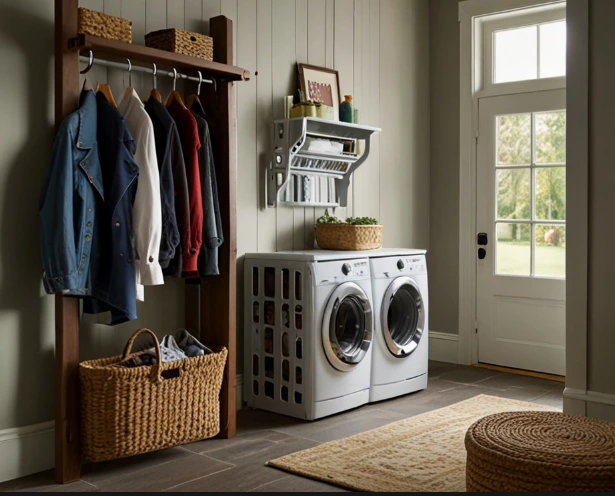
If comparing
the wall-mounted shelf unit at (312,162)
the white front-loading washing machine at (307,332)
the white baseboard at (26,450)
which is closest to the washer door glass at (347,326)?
the white front-loading washing machine at (307,332)

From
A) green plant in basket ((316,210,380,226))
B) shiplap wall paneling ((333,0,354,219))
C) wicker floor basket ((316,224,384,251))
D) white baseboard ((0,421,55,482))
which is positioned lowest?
white baseboard ((0,421,55,482))

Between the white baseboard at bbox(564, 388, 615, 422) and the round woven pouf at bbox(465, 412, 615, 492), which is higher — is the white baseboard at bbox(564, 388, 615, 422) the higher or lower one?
the lower one

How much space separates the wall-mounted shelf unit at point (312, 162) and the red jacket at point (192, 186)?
869mm

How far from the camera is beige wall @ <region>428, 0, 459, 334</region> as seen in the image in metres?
5.44

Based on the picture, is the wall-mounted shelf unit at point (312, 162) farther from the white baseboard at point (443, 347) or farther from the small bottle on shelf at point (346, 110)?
the white baseboard at point (443, 347)

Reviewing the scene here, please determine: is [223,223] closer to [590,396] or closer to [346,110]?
[346,110]

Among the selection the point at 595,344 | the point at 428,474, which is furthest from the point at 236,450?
the point at 595,344

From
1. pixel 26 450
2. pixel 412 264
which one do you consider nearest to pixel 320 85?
pixel 412 264

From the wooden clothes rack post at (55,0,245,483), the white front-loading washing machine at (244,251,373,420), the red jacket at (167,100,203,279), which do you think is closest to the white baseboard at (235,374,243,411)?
the white front-loading washing machine at (244,251,373,420)

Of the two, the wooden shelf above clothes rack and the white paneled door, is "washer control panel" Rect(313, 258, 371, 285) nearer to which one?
the wooden shelf above clothes rack

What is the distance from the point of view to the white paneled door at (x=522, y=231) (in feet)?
16.3

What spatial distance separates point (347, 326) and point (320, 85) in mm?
1488

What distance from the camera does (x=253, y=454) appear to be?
333cm

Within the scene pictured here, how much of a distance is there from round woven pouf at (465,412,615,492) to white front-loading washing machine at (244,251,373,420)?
1.31 meters
